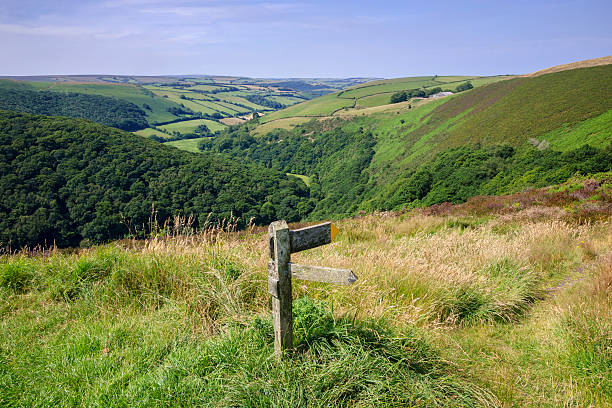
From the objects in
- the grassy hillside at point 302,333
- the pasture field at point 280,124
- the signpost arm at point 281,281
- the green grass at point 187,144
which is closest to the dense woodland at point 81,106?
the green grass at point 187,144

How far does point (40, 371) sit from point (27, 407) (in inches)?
15.4

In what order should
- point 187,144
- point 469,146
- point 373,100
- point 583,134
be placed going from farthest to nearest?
point 187,144 < point 373,100 < point 469,146 < point 583,134

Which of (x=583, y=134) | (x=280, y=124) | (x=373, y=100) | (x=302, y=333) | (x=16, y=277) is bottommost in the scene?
(x=16, y=277)

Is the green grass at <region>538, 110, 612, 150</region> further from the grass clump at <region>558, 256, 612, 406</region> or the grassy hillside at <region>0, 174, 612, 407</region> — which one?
the grass clump at <region>558, 256, 612, 406</region>

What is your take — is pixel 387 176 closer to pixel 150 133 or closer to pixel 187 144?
pixel 187 144

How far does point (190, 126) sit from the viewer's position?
6324 inches

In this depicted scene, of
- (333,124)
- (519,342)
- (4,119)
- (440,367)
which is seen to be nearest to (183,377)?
(440,367)

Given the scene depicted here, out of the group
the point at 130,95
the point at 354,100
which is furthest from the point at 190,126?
the point at 354,100

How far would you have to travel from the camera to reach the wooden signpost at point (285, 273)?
99.0 inches

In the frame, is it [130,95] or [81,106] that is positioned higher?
[130,95]

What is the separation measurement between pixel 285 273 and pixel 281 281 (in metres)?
0.07

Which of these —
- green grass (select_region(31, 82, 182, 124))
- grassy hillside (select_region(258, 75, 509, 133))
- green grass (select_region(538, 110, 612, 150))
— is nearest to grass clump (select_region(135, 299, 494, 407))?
green grass (select_region(538, 110, 612, 150))

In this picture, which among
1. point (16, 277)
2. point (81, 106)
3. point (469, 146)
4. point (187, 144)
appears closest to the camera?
point (16, 277)

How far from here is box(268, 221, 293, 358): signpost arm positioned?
8.25 feet
